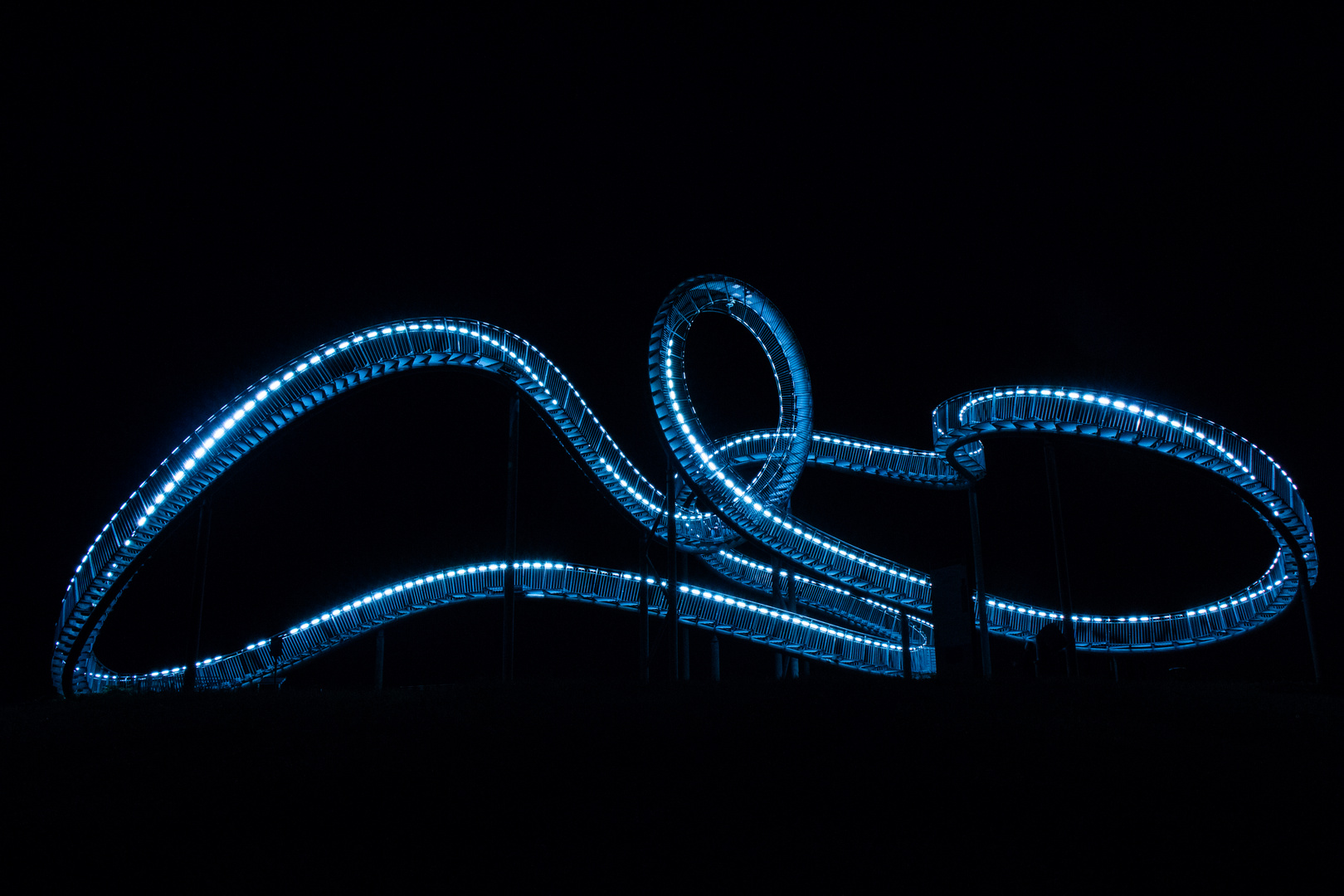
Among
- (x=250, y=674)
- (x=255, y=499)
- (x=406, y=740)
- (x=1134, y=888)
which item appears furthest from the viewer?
(x=255, y=499)

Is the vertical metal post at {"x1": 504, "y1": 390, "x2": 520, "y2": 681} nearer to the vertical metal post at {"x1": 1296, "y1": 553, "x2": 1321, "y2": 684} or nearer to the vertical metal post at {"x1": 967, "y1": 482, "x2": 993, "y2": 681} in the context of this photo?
the vertical metal post at {"x1": 967, "y1": 482, "x2": 993, "y2": 681}

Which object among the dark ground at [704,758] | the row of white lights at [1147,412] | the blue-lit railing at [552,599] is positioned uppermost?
the row of white lights at [1147,412]

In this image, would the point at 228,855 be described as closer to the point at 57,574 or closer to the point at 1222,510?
the point at 57,574

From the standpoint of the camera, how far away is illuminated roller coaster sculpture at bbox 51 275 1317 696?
21.0m

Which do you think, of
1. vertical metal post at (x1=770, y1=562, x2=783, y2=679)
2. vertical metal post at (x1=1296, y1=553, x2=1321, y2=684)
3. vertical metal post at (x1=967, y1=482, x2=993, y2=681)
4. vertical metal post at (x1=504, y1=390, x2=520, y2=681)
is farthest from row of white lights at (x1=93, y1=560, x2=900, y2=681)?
vertical metal post at (x1=1296, y1=553, x2=1321, y2=684)

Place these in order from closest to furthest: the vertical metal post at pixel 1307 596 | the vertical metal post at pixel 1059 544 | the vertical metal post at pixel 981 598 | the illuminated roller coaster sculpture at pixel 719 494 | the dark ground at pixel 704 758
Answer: the dark ground at pixel 704 758 < the illuminated roller coaster sculpture at pixel 719 494 < the vertical metal post at pixel 1059 544 < the vertical metal post at pixel 981 598 < the vertical metal post at pixel 1307 596

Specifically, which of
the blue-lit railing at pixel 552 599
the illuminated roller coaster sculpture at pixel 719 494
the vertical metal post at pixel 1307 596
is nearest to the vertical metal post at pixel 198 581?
the illuminated roller coaster sculpture at pixel 719 494

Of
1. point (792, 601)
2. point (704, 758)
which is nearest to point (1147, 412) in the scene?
point (792, 601)

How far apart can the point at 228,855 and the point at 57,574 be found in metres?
27.6

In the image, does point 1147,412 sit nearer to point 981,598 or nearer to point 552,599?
point 981,598

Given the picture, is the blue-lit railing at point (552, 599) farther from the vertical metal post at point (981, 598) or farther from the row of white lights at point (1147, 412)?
the row of white lights at point (1147, 412)

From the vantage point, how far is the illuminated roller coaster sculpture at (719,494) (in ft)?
68.7

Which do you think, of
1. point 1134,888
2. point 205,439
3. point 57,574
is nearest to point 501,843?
point 1134,888

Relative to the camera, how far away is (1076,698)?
11.1 m
